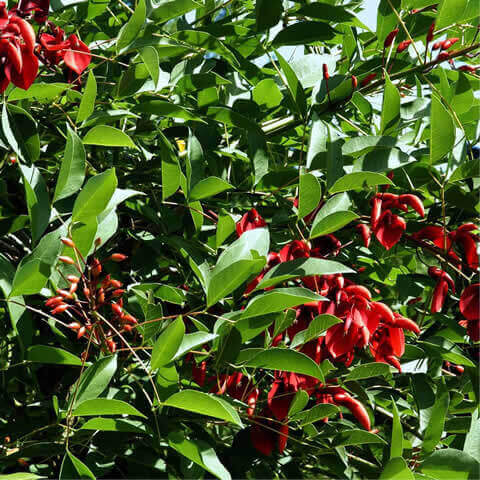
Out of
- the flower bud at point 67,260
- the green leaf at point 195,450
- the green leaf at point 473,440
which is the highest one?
the flower bud at point 67,260

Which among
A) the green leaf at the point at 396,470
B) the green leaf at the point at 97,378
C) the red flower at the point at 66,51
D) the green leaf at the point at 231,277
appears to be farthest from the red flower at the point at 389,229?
the red flower at the point at 66,51

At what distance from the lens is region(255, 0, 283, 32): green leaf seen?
92 centimetres

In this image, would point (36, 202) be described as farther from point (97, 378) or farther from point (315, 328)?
point (315, 328)

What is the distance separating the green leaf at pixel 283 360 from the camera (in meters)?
0.68

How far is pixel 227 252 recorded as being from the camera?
0.77 m

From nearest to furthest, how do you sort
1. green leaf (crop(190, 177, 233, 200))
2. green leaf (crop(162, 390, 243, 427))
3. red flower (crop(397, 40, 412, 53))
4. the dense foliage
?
green leaf (crop(162, 390, 243, 427)), the dense foliage, green leaf (crop(190, 177, 233, 200)), red flower (crop(397, 40, 412, 53))

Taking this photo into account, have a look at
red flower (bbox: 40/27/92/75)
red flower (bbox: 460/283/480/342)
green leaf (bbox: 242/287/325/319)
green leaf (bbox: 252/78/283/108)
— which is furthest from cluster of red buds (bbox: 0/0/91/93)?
red flower (bbox: 460/283/480/342)

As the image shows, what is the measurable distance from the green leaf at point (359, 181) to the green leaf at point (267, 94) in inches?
10.7

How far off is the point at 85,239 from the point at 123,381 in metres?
0.35

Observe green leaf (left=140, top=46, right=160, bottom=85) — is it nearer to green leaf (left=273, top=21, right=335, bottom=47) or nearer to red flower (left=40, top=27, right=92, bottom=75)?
red flower (left=40, top=27, right=92, bottom=75)

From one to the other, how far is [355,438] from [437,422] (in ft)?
0.51

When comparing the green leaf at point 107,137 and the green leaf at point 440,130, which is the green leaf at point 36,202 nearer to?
the green leaf at point 107,137

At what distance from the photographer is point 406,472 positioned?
2.50 feet

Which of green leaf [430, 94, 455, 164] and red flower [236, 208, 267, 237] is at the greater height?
green leaf [430, 94, 455, 164]
